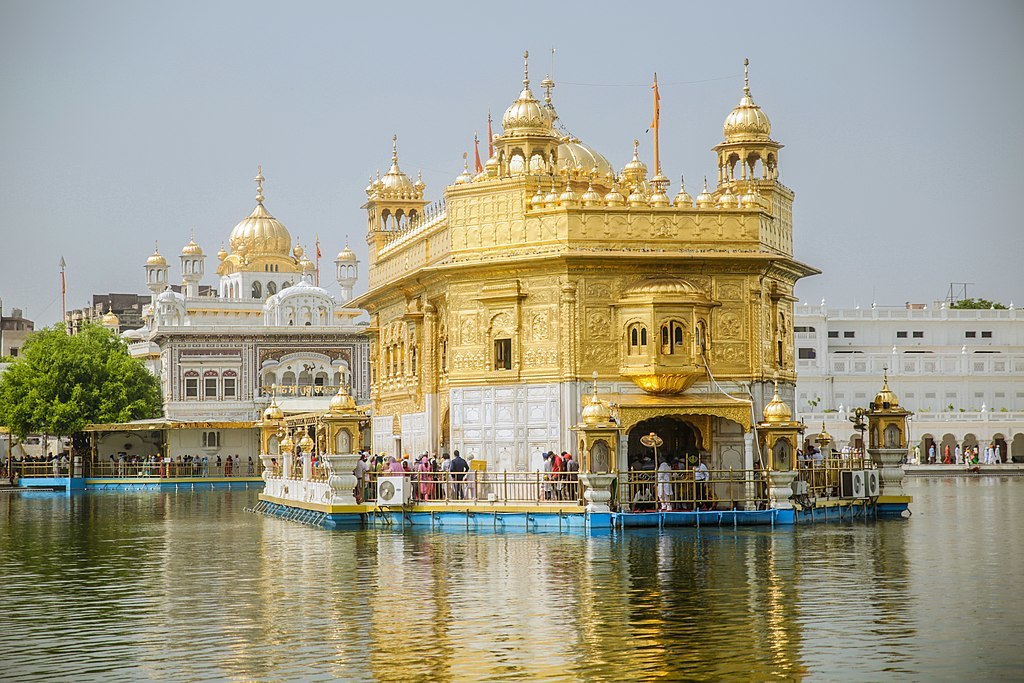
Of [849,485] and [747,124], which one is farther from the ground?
[747,124]

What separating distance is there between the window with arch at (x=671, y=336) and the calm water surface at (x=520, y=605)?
173 inches

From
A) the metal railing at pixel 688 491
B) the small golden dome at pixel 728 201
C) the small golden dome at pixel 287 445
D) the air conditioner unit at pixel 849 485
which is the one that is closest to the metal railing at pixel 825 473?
the air conditioner unit at pixel 849 485

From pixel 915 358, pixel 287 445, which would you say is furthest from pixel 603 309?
pixel 915 358

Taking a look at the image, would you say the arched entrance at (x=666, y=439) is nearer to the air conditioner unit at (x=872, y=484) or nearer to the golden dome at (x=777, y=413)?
the golden dome at (x=777, y=413)

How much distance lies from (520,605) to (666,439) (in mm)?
14515

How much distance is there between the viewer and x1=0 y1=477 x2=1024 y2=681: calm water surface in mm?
13195

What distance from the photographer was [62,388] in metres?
58.7

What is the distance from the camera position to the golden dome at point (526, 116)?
107 ft

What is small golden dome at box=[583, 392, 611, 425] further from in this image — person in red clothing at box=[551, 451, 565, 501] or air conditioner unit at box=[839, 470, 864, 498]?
air conditioner unit at box=[839, 470, 864, 498]

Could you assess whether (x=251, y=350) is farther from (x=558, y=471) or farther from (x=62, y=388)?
(x=558, y=471)

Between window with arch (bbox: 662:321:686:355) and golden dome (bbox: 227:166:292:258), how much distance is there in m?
50.5

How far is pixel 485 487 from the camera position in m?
29.6

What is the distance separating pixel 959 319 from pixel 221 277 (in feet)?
123

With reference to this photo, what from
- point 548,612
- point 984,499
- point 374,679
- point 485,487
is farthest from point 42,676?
point 984,499
